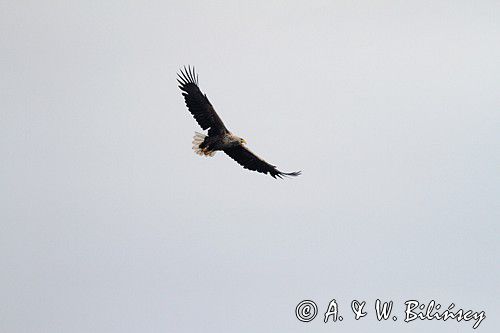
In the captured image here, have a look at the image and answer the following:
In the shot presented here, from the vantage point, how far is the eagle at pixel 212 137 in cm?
2964

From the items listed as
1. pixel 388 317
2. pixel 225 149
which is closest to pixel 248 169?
pixel 225 149

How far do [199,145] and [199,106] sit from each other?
1508 millimetres

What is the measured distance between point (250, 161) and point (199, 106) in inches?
93.3

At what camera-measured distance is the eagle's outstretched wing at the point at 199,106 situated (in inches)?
1165

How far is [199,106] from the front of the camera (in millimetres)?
29812

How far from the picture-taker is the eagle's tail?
1216 inches

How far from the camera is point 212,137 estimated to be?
30562 mm

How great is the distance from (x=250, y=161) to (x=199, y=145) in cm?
141

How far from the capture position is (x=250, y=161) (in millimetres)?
31281

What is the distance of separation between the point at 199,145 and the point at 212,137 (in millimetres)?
581

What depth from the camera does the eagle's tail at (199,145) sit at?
30889mm

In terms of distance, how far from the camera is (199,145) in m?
31.0

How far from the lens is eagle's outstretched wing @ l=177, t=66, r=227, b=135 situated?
29594 millimetres

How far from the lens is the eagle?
29.6 metres
